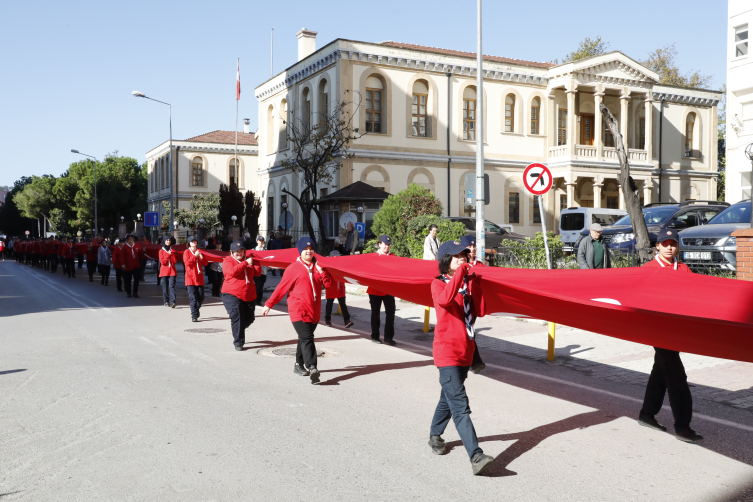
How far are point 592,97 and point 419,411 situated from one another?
132 feet

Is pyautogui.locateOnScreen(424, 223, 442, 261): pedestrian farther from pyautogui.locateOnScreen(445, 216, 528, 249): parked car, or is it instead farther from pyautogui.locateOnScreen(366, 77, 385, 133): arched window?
pyautogui.locateOnScreen(366, 77, 385, 133): arched window

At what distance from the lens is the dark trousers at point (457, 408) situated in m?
5.47

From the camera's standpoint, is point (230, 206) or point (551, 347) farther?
point (230, 206)

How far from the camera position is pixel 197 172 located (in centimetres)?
6612

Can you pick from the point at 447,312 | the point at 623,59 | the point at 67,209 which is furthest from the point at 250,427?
the point at 67,209

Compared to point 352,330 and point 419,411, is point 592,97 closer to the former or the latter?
point 352,330

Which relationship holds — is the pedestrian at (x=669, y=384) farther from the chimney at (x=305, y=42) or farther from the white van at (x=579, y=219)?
the chimney at (x=305, y=42)

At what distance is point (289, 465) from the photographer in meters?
5.55

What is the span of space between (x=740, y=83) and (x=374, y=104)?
18233mm

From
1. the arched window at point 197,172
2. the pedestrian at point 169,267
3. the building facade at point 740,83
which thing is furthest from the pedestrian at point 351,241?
the arched window at point 197,172

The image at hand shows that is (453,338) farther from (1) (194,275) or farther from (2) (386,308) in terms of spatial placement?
(1) (194,275)

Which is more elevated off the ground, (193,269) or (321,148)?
(321,148)

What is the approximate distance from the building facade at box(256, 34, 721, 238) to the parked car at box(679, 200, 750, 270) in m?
23.1

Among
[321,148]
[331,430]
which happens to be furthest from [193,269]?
[321,148]
